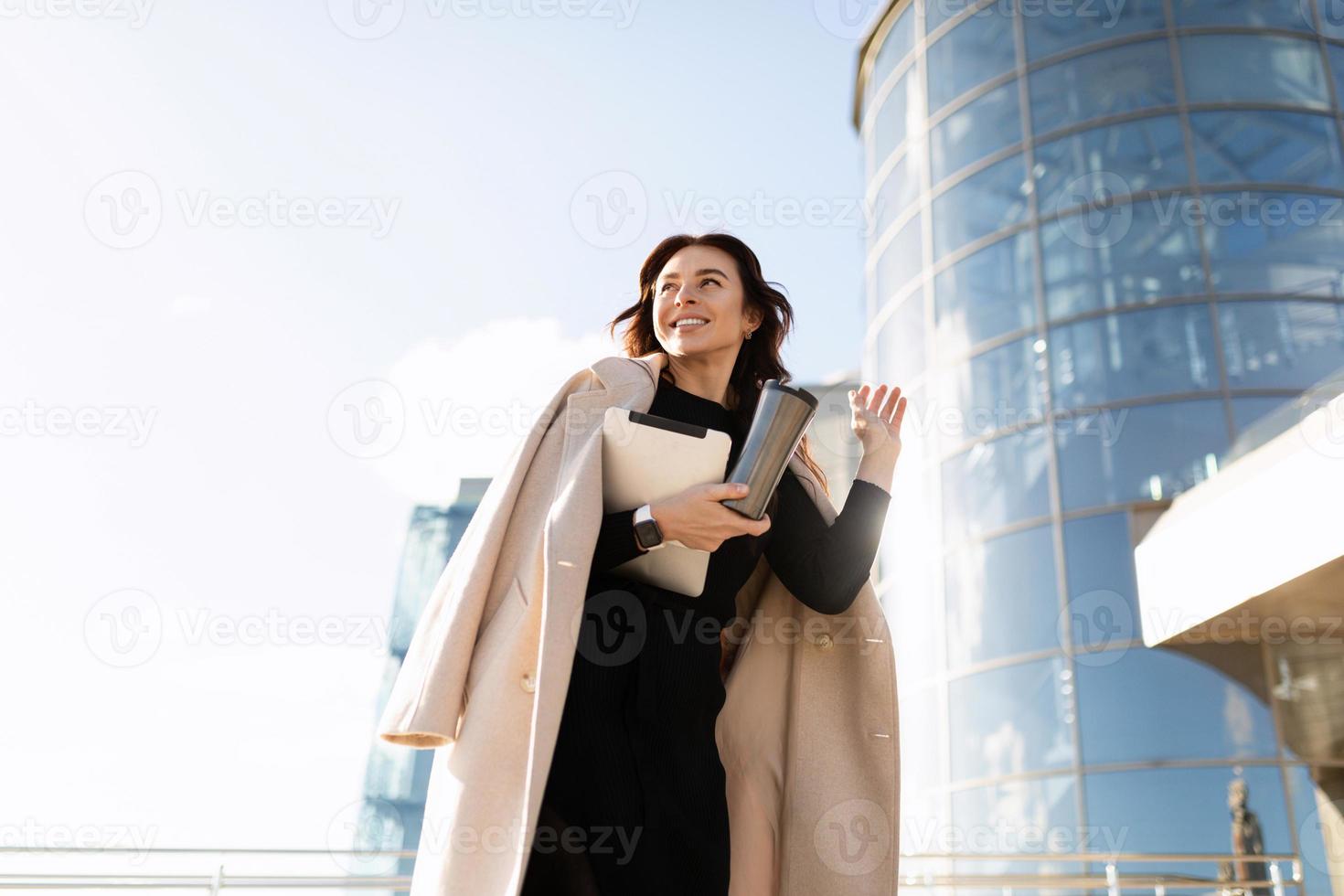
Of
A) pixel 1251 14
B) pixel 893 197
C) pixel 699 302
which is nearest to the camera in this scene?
pixel 699 302

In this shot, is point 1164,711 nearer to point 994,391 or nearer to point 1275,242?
point 994,391

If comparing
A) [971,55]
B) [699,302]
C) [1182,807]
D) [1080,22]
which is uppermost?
[971,55]

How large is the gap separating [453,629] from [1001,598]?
31.6 ft

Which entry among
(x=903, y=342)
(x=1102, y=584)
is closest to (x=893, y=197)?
(x=903, y=342)

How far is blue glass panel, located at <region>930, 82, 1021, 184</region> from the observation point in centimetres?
1198

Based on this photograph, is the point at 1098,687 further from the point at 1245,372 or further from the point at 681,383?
the point at 681,383

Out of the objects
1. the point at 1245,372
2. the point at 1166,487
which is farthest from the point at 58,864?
the point at 1245,372

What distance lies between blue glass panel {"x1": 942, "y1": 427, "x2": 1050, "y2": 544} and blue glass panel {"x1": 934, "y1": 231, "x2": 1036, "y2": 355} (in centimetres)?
121

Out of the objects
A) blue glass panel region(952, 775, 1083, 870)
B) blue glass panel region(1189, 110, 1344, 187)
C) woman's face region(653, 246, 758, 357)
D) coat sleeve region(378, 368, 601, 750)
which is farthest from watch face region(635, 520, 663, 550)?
blue glass panel region(1189, 110, 1344, 187)

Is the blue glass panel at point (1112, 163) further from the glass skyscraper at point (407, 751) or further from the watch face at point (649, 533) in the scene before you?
the glass skyscraper at point (407, 751)

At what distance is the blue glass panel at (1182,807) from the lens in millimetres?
8812

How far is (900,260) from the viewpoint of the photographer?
13.1m

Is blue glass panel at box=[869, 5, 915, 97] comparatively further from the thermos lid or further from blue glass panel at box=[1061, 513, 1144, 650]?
the thermos lid

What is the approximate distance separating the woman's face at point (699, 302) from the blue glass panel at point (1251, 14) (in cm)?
1111
